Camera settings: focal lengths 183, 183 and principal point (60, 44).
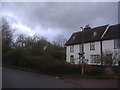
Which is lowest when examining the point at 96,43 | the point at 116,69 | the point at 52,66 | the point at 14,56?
the point at 116,69

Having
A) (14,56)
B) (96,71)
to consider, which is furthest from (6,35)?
(96,71)

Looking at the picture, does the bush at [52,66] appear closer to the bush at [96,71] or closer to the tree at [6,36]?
the bush at [96,71]

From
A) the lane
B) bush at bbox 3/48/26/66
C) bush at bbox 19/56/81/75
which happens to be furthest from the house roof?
the lane

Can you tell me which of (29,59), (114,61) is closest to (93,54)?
(114,61)

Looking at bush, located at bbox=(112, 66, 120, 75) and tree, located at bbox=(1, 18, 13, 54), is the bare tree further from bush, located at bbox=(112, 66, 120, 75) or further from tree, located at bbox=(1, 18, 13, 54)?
bush, located at bbox=(112, 66, 120, 75)

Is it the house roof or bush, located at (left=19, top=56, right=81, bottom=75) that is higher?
the house roof

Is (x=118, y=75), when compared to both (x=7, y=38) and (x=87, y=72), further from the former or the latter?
(x=7, y=38)

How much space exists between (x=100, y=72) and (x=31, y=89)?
40.7ft

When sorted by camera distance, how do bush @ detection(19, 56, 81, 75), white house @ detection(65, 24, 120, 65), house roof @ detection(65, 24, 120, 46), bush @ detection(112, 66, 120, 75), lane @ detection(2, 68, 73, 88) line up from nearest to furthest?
lane @ detection(2, 68, 73, 88), bush @ detection(19, 56, 81, 75), bush @ detection(112, 66, 120, 75), white house @ detection(65, 24, 120, 65), house roof @ detection(65, 24, 120, 46)

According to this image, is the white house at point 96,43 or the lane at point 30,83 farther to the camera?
the white house at point 96,43

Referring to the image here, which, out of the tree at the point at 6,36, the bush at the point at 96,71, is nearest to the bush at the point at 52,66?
the bush at the point at 96,71

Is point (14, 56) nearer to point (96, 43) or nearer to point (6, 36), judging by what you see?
point (6, 36)

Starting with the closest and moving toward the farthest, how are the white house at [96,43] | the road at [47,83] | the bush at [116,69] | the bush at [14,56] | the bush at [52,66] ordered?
the road at [47,83]
the bush at [52,66]
the bush at [116,69]
the bush at [14,56]
the white house at [96,43]

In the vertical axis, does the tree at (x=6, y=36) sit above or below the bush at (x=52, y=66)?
above
